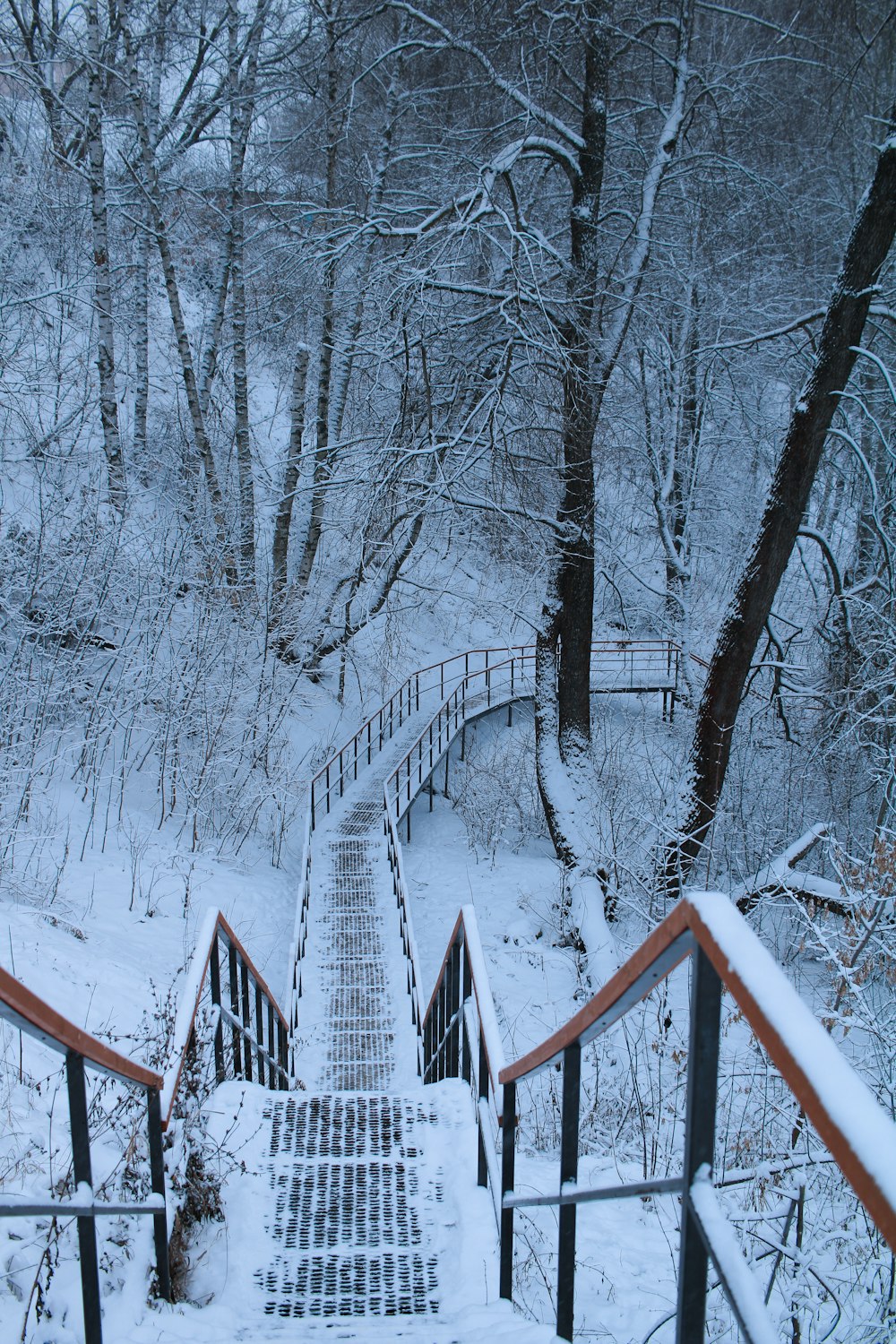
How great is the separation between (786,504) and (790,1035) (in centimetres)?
986

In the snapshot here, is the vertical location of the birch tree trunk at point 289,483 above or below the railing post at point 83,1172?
above

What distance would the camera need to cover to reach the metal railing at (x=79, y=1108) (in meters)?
1.83

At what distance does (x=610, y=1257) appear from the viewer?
12.5 ft

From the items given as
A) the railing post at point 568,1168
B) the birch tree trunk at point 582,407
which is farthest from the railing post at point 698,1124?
the birch tree trunk at point 582,407

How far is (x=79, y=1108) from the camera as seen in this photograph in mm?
2094

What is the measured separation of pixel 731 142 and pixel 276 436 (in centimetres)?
1454

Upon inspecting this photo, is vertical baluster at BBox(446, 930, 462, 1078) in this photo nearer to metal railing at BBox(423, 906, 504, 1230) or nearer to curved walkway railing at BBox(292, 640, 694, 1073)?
metal railing at BBox(423, 906, 504, 1230)

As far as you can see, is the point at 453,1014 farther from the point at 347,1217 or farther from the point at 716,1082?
the point at 716,1082

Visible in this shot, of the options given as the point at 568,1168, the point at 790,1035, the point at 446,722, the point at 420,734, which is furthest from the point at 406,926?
the point at 790,1035

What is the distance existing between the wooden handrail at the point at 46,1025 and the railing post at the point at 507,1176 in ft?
4.10

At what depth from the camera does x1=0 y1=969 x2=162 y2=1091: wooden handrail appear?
70.4 inches

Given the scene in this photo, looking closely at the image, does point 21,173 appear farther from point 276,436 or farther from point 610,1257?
point 610,1257

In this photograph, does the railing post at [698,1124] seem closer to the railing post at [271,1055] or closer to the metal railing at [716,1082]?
the metal railing at [716,1082]

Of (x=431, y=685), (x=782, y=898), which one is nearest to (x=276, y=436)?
(x=431, y=685)
